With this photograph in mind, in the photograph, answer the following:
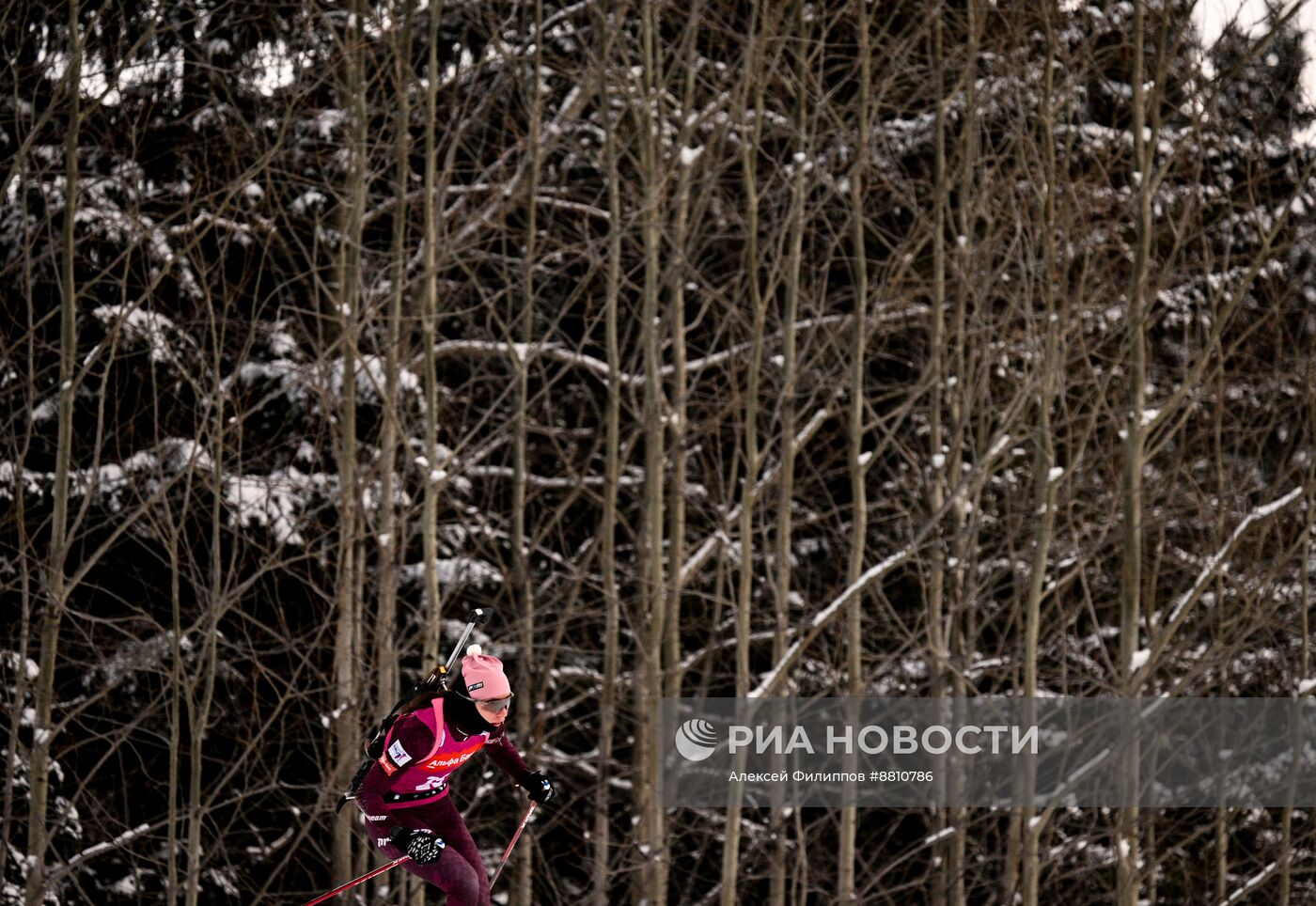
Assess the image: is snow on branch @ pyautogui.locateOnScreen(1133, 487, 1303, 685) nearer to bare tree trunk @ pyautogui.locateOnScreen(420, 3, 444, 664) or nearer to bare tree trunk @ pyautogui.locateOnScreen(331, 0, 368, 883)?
bare tree trunk @ pyautogui.locateOnScreen(420, 3, 444, 664)

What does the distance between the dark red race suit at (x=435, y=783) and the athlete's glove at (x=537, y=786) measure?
7 cm

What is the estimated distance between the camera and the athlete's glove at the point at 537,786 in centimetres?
514

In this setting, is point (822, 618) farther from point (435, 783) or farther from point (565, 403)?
point (565, 403)

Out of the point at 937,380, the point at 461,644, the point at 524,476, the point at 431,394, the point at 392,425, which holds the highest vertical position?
the point at 937,380

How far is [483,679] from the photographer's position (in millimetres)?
4918

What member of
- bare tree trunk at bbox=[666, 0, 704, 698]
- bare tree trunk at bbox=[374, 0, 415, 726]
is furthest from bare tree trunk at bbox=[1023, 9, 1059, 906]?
bare tree trunk at bbox=[374, 0, 415, 726]

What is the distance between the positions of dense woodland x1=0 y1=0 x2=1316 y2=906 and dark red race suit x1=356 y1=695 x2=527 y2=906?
342 cm

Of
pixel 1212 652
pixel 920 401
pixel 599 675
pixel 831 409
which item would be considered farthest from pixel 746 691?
pixel 920 401

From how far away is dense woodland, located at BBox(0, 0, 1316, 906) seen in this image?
9.27 metres

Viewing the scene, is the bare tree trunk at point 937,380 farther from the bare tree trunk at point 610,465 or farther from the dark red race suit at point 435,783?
the dark red race suit at point 435,783

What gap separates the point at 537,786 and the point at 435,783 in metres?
0.40

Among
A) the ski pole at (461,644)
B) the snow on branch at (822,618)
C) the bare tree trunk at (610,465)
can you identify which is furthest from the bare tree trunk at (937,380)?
the ski pole at (461,644)

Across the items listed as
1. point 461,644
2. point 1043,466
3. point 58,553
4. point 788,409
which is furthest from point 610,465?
point 461,644

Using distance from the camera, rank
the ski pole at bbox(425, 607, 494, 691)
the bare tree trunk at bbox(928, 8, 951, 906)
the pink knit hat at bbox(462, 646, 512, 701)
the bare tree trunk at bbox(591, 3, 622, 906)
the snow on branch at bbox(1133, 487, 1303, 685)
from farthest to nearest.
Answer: the bare tree trunk at bbox(928, 8, 951, 906) → the bare tree trunk at bbox(591, 3, 622, 906) → the snow on branch at bbox(1133, 487, 1303, 685) → the pink knit hat at bbox(462, 646, 512, 701) → the ski pole at bbox(425, 607, 494, 691)
